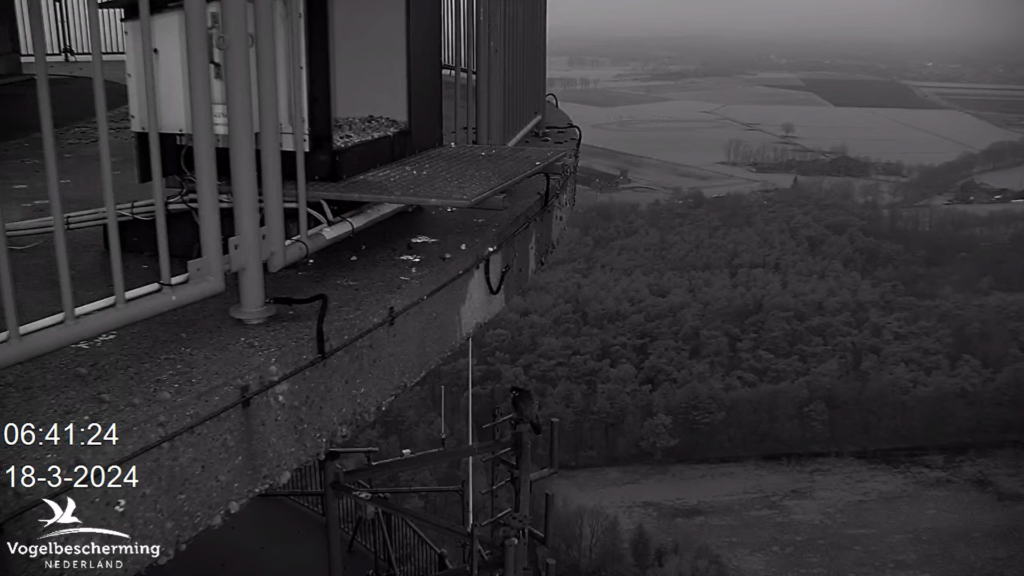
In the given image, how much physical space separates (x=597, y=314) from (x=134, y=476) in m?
45.7

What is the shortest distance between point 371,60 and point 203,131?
158cm

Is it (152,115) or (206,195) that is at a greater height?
(152,115)

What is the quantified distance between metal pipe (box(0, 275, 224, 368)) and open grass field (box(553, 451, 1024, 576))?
3110 centimetres

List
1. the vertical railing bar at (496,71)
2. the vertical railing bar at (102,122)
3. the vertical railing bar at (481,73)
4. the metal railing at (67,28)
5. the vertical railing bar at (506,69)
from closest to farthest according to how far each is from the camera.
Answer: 1. the vertical railing bar at (102,122)
2. the vertical railing bar at (481,73)
3. the vertical railing bar at (496,71)
4. the vertical railing bar at (506,69)
5. the metal railing at (67,28)

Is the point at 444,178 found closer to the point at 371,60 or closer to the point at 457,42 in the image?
the point at 371,60

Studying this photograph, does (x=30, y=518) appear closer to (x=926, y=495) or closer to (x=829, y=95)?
(x=926, y=495)

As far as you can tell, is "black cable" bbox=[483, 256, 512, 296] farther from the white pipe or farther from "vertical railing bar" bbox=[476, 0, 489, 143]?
the white pipe

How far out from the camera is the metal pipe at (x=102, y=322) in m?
1.81

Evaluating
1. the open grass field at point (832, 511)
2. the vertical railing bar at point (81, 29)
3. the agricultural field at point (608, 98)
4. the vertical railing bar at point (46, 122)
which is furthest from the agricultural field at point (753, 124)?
the vertical railing bar at point (46, 122)

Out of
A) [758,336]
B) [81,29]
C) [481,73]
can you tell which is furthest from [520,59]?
[758,336]

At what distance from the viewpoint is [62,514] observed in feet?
5.50

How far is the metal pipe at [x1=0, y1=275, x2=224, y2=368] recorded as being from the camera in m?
1.81

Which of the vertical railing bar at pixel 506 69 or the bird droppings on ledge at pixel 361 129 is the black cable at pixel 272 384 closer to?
the bird droppings on ledge at pixel 361 129

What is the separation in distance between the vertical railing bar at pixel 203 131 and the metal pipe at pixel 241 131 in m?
0.08
